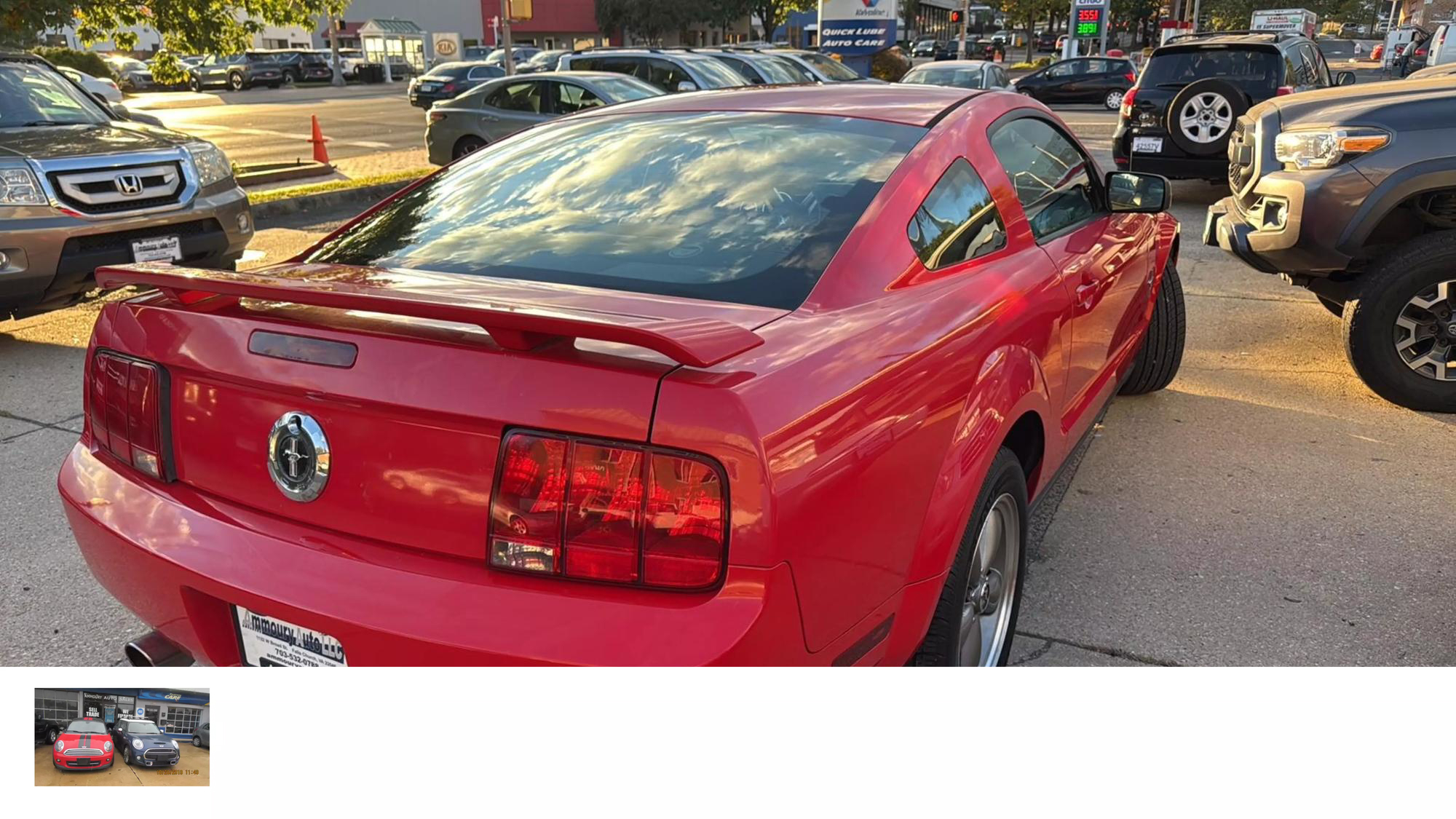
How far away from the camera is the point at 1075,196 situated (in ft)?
12.3

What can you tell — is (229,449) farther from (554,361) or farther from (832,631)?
(832,631)

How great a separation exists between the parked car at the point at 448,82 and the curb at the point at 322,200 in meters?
14.6

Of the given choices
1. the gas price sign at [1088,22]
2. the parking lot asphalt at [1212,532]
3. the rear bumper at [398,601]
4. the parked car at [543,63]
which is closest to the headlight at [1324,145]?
the parking lot asphalt at [1212,532]

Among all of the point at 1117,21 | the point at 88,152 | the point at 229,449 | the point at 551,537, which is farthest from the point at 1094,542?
the point at 1117,21

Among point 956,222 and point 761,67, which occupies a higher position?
point 761,67

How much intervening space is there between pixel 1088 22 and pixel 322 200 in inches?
1340

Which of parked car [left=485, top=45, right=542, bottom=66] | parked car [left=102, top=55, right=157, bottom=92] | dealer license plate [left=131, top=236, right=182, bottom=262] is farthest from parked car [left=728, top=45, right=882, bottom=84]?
parked car [left=102, top=55, right=157, bottom=92]

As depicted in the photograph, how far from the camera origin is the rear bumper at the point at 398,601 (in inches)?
69.8

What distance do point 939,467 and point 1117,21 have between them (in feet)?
289

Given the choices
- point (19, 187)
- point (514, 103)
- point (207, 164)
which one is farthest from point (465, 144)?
point (19, 187)

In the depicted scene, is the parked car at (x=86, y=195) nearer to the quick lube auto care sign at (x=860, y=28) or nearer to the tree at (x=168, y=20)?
the tree at (x=168, y=20)

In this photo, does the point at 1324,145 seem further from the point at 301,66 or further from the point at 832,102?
the point at 301,66
